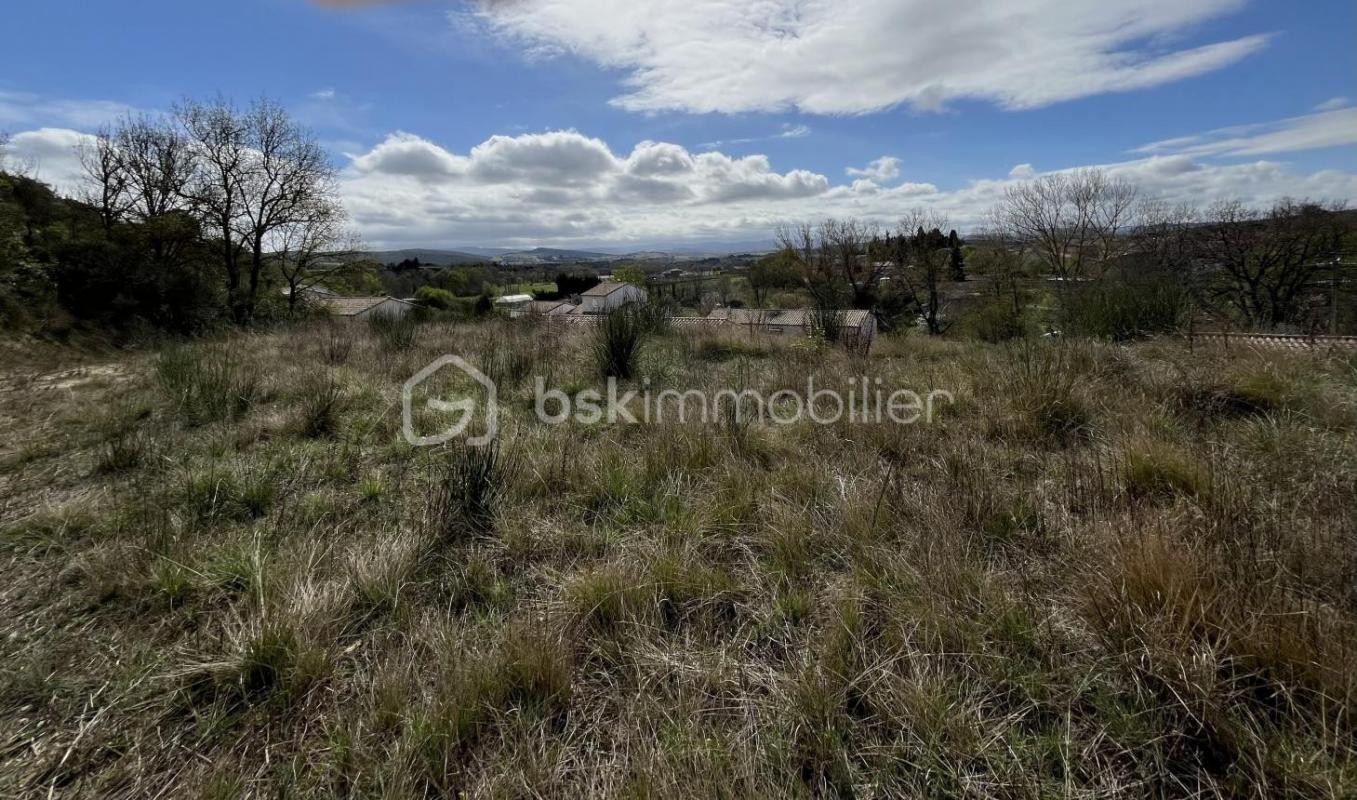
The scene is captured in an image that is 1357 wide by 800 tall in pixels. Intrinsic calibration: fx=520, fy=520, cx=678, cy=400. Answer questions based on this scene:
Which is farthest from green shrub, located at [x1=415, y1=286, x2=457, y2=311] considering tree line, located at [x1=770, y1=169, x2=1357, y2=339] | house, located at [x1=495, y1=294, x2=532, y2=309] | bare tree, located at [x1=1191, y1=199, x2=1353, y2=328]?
bare tree, located at [x1=1191, y1=199, x2=1353, y2=328]

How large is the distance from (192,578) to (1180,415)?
525 centimetres

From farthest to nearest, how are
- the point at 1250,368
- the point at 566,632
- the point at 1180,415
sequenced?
the point at 1250,368 < the point at 1180,415 < the point at 566,632

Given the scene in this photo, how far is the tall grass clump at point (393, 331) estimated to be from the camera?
287 inches

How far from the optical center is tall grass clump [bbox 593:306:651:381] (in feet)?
18.7

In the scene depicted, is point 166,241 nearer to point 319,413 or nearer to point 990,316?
point 319,413

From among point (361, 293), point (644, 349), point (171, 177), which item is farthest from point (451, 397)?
point (361, 293)

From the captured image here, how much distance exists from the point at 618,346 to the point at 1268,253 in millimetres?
33658

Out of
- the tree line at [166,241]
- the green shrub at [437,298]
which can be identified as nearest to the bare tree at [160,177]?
the tree line at [166,241]

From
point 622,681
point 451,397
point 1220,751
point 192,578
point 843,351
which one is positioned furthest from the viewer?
point 843,351

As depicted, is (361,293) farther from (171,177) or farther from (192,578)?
(192,578)

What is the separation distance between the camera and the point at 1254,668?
52.8 inches

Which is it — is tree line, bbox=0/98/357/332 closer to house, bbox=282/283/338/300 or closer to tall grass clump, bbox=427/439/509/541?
house, bbox=282/283/338/300

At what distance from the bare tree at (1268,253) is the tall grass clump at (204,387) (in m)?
30.5

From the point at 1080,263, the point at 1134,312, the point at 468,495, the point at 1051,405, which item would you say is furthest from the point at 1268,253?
the point at 468,495
